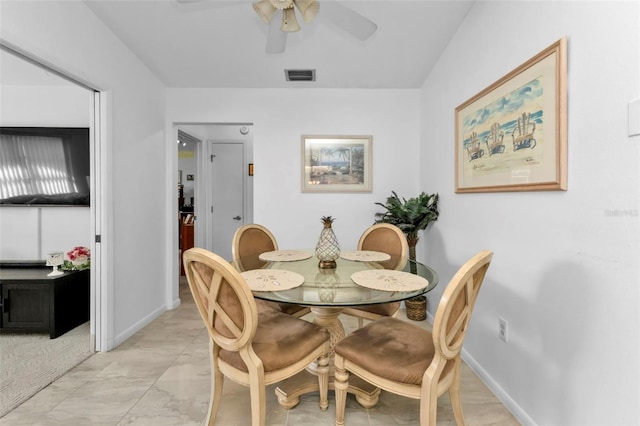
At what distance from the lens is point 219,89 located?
321cm

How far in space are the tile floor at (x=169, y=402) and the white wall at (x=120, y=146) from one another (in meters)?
0.45

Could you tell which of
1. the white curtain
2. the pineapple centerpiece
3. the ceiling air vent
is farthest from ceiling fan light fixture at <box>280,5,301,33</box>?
the white curtain

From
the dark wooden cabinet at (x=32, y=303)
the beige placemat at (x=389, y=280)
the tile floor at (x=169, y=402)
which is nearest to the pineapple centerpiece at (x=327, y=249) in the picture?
the beige placemat at (x=389, y=280)

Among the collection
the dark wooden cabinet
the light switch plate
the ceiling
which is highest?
the ceiling

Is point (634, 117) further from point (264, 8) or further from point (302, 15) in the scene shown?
point (264, 8)

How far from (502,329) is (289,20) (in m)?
2.18

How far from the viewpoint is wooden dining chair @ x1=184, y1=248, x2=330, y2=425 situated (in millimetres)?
1169

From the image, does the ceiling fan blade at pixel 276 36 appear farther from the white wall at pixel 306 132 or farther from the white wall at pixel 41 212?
the white wall at pixel 41 212

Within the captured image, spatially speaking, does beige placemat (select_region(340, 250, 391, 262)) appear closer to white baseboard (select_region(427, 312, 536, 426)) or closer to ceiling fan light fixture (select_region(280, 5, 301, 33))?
white baseboard (select_region(427, 312, 536, 426))

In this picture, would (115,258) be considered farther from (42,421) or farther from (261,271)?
(261,271)

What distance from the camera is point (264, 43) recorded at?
2.39 metres

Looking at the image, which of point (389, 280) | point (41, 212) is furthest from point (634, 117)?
point (41, 212)

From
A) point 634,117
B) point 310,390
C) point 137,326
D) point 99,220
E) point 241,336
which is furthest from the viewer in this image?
point 137,326

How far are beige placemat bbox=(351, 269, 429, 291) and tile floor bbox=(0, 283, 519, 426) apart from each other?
0.78m
